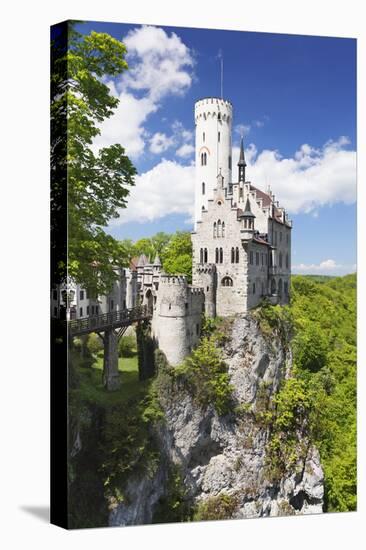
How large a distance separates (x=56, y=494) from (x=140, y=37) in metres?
11.8

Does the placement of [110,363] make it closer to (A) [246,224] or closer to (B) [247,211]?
(A) [246,224]

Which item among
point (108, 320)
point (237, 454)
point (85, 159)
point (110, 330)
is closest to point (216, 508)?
point (237, 454)

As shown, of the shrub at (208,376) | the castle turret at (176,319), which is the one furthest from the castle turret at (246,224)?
the shrub at (208,376)

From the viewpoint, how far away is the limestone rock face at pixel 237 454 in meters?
18.8

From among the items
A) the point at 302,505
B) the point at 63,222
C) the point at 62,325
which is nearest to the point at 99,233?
the point at 63,222

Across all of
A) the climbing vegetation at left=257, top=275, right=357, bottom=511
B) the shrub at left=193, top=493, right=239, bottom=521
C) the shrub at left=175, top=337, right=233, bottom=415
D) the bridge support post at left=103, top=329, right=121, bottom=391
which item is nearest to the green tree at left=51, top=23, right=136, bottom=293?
the bridge support post at left=103, top=329, right=121, bottom=391

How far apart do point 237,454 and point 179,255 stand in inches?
254

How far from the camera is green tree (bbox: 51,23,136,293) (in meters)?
15.9

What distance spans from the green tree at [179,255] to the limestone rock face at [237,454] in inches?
98.6

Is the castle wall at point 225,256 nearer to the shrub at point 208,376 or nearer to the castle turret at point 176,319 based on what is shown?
the castle turret at point 176,319

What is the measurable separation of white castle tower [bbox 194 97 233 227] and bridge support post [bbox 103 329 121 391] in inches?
199

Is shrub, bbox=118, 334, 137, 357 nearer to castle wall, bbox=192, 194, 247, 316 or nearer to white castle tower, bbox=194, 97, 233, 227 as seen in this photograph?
castle wall, bbox=192, 194, 247, 316

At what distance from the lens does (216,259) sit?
21.6 meters

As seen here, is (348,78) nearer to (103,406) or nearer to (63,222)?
(63,222)
